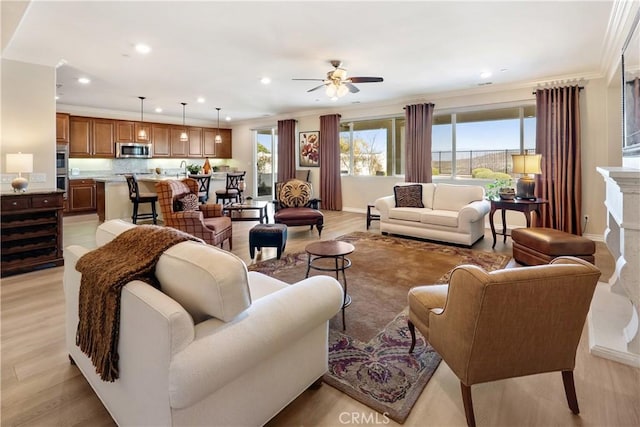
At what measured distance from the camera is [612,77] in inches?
175

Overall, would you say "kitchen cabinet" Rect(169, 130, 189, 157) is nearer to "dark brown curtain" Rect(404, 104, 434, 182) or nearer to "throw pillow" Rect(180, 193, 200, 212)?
"throw pillow" Rect(180, 193, 200, 212)

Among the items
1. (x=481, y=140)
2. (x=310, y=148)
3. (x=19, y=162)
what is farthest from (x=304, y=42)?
(x=310, y=148)

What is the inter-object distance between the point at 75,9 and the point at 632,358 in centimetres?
501

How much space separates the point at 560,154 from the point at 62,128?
9716 millimetres

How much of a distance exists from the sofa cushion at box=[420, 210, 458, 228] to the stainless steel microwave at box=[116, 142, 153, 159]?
7.38 meters

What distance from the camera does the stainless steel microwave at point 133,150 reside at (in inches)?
332

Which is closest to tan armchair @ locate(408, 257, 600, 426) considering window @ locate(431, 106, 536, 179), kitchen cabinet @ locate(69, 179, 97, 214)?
window @ locate(431, 106, 536, 179)

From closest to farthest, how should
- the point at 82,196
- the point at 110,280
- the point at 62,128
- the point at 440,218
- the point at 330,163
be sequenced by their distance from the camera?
the point at 110,280 → the point at 440,218 → the point at 62,128 → the point at 82,196 → the point at 330,163

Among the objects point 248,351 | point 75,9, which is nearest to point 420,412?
point 248,351

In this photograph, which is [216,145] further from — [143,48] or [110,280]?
[110,280]

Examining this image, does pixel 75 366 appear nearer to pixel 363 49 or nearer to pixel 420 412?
pixel 420 412

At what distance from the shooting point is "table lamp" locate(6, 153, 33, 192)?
12.5 feet

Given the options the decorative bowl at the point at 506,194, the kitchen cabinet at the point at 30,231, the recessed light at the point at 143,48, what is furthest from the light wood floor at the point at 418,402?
the recessed light at the point at 143,48

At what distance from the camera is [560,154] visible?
5.23 meters
